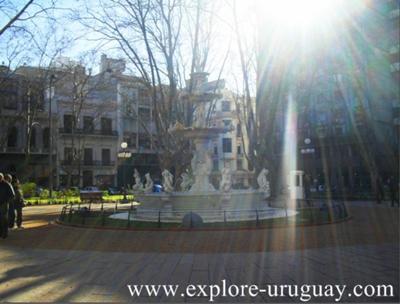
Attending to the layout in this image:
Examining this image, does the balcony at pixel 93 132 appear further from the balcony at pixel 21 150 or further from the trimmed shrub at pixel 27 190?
the trimmed shrub at pixel 27 190

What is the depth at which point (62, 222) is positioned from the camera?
57.1 ft

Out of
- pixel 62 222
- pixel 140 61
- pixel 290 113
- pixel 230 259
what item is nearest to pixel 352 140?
pixel 290 113

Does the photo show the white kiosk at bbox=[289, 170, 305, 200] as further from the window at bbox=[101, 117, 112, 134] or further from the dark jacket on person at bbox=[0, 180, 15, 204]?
the window at bbox=[101, 117, 112, 134]

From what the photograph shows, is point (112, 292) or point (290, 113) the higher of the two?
point (290, 113)

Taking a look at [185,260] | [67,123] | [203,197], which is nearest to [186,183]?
[203,197]

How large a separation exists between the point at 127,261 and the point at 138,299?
297cm

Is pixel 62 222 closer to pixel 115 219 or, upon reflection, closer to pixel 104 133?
pixel 115 219

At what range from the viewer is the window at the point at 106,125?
60062 mm

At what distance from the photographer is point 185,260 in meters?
9.45

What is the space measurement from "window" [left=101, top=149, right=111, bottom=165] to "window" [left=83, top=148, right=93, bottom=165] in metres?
1.60

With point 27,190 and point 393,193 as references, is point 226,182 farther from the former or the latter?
point 27,190

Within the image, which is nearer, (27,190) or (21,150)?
(27,190)

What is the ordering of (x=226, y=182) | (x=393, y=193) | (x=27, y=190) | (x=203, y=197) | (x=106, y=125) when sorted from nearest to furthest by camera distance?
(x=203, y=197) → (x=226, y=182) → (x=393, y=193) → (x=27, y=190) → (x=106, y=125)

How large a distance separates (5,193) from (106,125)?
49.0 metres
